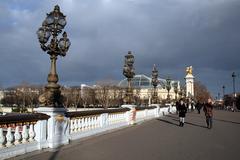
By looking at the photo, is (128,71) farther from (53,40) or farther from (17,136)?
(17,136)

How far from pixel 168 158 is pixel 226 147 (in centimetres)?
381

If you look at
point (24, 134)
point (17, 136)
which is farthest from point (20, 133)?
point (17, 136)

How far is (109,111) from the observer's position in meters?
20.6

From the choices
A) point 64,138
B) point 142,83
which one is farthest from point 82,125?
point 142,83

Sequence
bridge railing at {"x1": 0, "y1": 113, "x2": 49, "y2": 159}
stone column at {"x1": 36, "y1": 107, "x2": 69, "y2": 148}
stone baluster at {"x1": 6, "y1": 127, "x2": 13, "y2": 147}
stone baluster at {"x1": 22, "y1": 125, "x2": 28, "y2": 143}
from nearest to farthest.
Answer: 1. bridge railing at {"x1": 0, "y1": 113, "x2": 49, "y2": 159}
2. stone baluster at {"x1": 6, "y1": 127, "x2": 13, "y2": 147}
3. stone baluster at {"x1": 22, "y1": 125, "x2": 28, "y2": 143}
4. stone column at {"x1": 36, "y1": 107, "x2": 69, "y2": 148}

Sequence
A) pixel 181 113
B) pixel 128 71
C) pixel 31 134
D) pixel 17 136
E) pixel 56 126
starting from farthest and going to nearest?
pixel 128 71 < pixel 181 113 < pixel 56 126 < pixel 31 134 < pixel 17 136

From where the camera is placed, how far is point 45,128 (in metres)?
12.7

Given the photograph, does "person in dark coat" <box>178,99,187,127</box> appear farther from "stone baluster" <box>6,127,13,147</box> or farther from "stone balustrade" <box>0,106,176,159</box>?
"stone baluster" <box>6,127,13,147</box>

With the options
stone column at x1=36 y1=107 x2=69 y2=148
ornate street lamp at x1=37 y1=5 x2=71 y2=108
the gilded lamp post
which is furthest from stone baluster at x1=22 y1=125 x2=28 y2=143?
the gilded lamp post

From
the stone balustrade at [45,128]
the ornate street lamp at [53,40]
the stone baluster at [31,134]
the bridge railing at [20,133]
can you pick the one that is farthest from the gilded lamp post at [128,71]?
the stone baluster at [31,134]

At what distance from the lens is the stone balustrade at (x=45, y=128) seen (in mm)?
10484

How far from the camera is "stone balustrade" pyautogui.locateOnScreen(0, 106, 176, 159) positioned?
413 inches

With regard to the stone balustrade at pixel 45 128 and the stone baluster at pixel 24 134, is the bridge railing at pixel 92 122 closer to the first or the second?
the stone balustrade at pixel 45 128

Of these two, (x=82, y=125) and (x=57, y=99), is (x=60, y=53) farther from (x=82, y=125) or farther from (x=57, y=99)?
(x=82, y=125)
